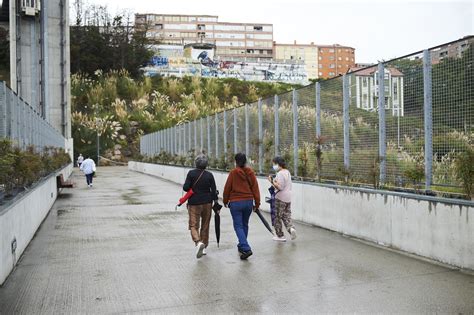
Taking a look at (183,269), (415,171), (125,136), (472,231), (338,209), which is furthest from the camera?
(125,136)

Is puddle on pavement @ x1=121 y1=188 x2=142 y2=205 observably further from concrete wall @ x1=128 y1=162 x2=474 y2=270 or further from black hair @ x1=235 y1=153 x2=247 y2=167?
black hair @ x1=235 y1=153 x2=247 y2=167

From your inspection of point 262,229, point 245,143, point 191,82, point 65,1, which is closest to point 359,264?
point 262,229

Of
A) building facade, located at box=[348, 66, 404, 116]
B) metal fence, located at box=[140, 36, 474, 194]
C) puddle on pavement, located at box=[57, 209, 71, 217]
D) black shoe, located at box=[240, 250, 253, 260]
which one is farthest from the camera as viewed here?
puddle on pavement, located at box=[57, 209, 71, 217]

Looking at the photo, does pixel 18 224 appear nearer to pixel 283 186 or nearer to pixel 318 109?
pixel 283 186

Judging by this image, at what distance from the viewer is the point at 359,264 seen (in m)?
8.20

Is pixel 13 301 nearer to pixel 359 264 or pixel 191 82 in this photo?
pixel 359 264

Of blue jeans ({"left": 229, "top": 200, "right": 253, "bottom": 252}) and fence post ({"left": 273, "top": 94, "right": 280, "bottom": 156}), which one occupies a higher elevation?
fence post ({"left": 273, "top": 94, "right": 280, "bottom": 156})

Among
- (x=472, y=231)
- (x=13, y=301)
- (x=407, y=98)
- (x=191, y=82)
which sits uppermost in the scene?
(x=191, y=82)

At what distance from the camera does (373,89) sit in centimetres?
1096

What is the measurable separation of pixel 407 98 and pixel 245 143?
9842 millimetres

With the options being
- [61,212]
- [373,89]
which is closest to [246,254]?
[373,89]

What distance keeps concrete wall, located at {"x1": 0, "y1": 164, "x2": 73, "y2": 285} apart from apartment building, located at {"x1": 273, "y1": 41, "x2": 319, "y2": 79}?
440 ft

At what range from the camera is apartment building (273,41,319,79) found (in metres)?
144

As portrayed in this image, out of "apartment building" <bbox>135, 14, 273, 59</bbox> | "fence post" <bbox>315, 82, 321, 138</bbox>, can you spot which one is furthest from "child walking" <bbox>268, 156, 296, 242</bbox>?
"apartment building" <bbox>135, 14, 273, 59</bbox>
